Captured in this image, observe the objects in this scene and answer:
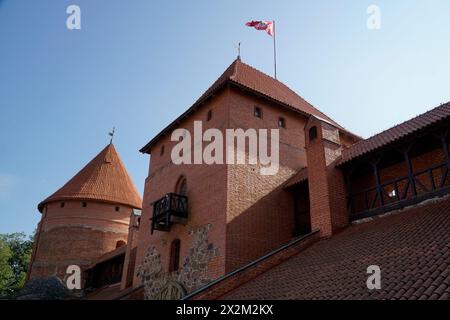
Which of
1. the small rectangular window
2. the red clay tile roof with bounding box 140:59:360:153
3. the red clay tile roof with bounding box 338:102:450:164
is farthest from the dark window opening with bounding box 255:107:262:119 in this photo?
the red clay tile roof with bounding box 338:102:450:164

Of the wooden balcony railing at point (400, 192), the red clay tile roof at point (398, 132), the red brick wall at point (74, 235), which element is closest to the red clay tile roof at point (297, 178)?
the red clay tile roof at point (398, 132)

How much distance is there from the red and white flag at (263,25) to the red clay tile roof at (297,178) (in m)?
6.81

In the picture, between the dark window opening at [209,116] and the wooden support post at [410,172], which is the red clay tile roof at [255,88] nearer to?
the dark window opening at [209,116]

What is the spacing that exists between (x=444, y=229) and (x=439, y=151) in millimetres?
3346

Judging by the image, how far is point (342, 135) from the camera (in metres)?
14.8

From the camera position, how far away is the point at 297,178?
12359mm

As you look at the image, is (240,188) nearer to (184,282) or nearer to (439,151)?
(184,282)

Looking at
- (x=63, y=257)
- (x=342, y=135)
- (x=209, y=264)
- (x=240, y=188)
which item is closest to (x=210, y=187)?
(x=240, y=188)

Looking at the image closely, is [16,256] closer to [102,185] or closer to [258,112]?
[102,185]

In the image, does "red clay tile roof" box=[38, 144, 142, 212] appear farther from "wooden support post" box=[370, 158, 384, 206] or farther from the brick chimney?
"wooden support post" box=[370, 158, 384, 206]

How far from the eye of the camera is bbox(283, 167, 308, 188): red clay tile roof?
470 inches

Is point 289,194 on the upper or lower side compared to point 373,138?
lower

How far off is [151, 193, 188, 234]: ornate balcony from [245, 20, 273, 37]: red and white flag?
8.11 metres

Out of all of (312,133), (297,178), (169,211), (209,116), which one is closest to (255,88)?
(209,116)
